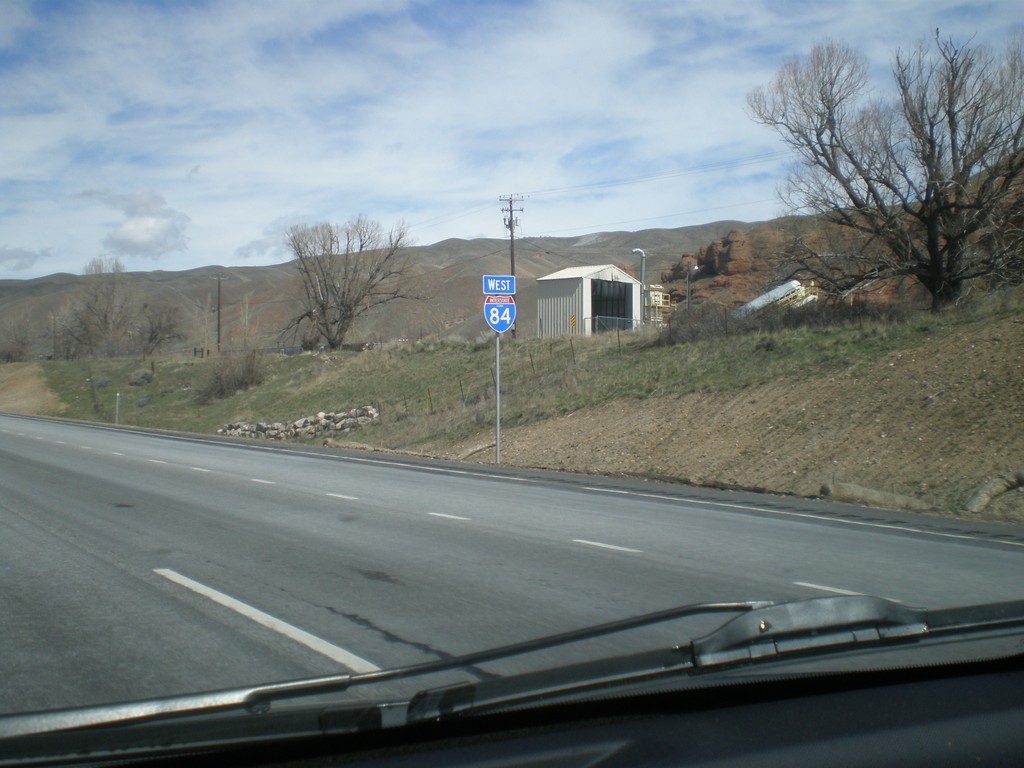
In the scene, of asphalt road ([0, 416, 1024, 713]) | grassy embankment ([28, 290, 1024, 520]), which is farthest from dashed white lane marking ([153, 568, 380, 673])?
grassy embankment ([28, 290, 1024, 520])

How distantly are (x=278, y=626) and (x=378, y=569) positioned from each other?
2193mm

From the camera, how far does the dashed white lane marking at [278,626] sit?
234 inches

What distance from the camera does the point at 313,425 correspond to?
137 feet

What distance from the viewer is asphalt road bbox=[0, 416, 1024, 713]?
6121 millimetres

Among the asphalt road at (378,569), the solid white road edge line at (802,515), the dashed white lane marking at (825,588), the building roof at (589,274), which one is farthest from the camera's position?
the building roof at (589,274)

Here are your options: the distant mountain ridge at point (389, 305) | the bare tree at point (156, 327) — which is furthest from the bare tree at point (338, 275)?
the bare tree at point (156, 327)

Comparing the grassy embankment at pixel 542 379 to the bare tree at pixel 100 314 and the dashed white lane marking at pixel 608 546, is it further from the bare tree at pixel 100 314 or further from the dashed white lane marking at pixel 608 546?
the bare tree at pixel 100 314

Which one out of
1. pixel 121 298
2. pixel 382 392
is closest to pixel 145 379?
pixel 382 392

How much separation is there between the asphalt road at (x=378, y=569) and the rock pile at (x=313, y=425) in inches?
911

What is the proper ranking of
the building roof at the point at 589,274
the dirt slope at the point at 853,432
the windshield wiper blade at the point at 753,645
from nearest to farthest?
1. the windshield wiper blade at the point at 753,645
2. the dirt slope at the point at 853,432
3. the building roof at the point at 589,274

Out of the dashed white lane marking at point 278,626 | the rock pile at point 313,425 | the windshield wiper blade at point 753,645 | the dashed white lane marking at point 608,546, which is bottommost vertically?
the rock pile at point 313,425

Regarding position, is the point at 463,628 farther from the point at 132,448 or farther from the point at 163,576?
the point at 132,448

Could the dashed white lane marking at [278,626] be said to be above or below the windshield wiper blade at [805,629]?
below

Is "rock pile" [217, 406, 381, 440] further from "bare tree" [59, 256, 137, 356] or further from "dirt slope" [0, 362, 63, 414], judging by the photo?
"bare tree" [59, 256, 137, 356]
